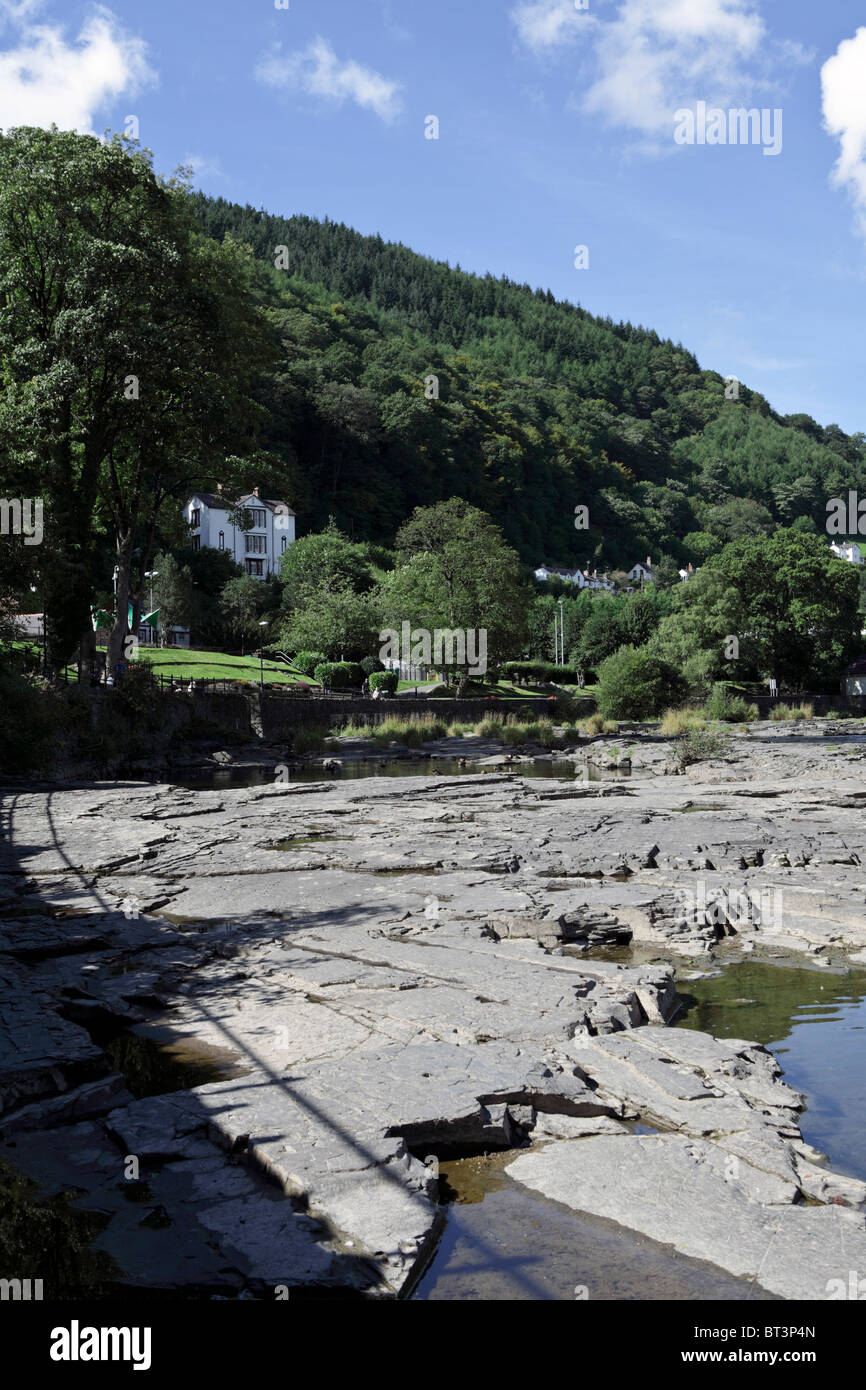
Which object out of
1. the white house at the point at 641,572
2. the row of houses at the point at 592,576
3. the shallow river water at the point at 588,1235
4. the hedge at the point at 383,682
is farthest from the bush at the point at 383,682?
the white house at the point at 641,572

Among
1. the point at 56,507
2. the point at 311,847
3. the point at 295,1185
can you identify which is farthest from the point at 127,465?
the point at 295,1185

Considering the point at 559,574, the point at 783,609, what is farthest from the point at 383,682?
the point at 559,574

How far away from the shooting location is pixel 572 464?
5910 inches

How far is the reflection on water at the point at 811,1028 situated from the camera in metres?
5.28

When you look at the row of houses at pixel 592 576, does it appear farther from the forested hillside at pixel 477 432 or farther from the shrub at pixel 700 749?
the shrub at pixel 700 749

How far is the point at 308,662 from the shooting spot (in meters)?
59.9

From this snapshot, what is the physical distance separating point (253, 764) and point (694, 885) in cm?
2296

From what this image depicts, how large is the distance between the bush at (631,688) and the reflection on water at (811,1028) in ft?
125

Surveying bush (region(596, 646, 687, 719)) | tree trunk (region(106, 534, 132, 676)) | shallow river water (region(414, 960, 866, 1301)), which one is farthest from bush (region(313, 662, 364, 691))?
shallow river water (region(414, 960, 866, 1301))

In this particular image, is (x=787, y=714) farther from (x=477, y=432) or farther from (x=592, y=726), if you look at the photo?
(x=477, y=432)

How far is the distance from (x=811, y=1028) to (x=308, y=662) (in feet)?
178

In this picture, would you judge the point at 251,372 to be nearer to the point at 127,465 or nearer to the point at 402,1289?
the point at 127,465

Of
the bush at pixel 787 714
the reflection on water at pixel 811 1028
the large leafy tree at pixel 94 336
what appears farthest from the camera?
the bush at pixel 787 714

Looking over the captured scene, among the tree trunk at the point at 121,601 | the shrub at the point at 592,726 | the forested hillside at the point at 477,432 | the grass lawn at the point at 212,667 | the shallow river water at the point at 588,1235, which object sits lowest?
the shrub at the point at 592,726
